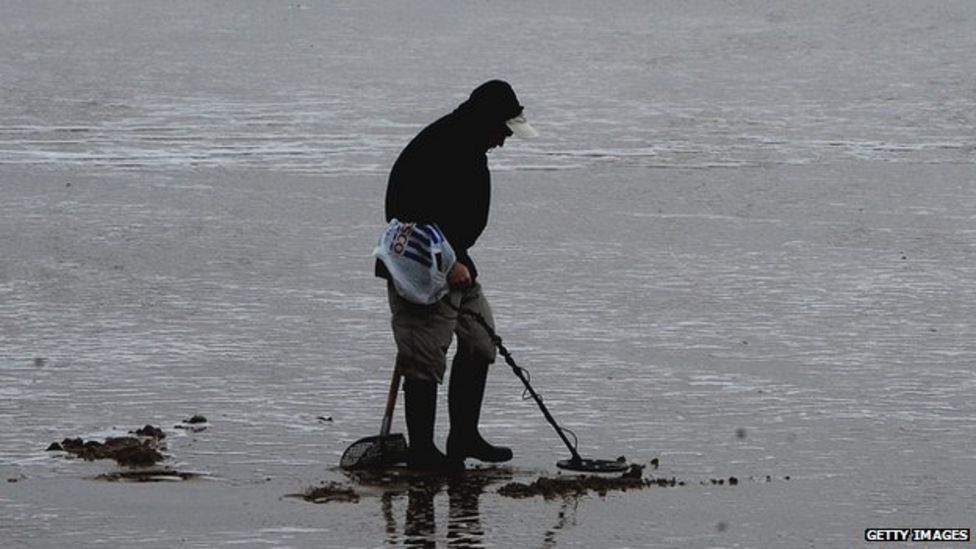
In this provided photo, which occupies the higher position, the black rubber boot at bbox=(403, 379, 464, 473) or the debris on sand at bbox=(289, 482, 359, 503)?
the black rubber boot at bbox=(403, 379, 464, 473)

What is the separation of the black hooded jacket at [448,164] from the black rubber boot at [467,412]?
530mm

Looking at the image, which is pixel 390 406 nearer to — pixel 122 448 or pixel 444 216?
pixel 444 216

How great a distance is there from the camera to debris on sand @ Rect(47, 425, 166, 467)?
829 centimetres

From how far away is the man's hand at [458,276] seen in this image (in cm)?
825

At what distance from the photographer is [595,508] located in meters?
7.73

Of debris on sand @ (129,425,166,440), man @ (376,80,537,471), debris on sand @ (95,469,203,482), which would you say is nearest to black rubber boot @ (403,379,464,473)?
man @ (376,80,537,471)

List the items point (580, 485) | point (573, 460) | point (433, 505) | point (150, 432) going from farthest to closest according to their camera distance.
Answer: point (150, 432) → point (573, 460) → point (580, 485) → point (433, 505)

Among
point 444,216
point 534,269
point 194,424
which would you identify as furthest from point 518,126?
point 534,269

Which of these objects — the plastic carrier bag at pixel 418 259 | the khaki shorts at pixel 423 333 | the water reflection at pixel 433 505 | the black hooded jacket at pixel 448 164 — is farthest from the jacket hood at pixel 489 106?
the water reflection at pixel 433 505

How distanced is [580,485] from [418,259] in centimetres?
100

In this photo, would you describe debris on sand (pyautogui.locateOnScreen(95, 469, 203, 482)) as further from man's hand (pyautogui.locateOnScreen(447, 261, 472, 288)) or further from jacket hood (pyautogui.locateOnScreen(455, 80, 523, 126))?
jacket hood (pyautogui.locateOnScreen(455, 80, 523, 126))

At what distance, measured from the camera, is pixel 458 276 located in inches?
325

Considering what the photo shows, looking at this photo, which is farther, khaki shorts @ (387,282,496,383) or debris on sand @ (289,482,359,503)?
khaki shorts @ (387,282,496,383)

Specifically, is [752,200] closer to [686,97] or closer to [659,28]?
[686,97]
